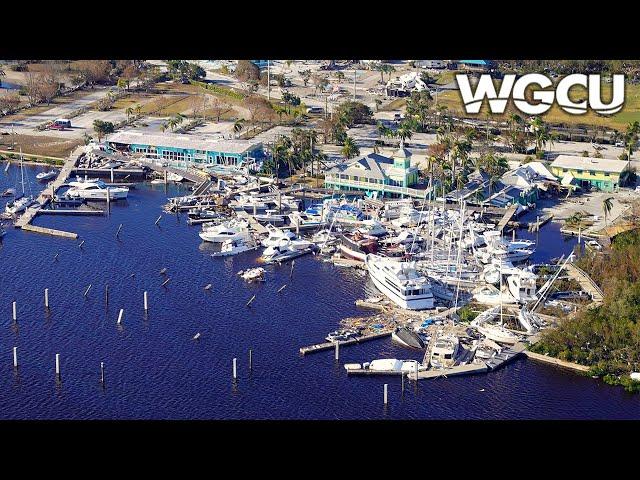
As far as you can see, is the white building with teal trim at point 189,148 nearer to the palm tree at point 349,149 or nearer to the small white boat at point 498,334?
the palm tree at point 349,149

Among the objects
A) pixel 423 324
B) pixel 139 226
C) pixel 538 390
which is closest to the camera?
pixel 538 390

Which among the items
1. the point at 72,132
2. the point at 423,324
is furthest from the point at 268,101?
the point at 423,324

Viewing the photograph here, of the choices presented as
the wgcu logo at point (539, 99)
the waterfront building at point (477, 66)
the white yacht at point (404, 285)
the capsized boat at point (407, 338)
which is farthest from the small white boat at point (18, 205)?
the waterfront building at point (477, 66)

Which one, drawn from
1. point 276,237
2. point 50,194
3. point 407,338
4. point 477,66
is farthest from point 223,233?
point 477,66

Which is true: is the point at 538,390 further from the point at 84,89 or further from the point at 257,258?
the point at 84,89

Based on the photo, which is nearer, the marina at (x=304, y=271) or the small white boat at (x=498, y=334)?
the marina at (x=304, y=271)

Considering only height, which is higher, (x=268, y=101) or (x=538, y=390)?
(x=268, y=101)

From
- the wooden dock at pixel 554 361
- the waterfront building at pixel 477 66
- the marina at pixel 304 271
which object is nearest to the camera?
the marina at pixel 304 271
